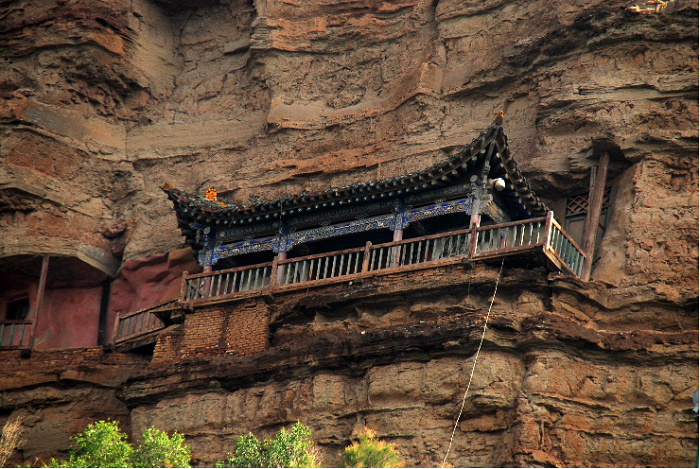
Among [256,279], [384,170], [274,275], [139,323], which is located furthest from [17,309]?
[384,170]

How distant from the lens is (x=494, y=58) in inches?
1243

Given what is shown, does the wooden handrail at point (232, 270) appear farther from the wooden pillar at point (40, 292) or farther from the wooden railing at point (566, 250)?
the wooden railing at point (566, 250)

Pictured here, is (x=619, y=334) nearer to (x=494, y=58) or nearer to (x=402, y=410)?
(x=402, y=410)

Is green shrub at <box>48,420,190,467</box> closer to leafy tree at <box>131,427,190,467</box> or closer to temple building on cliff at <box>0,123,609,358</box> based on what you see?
leafy tree at <box>131,427,190,467</box>

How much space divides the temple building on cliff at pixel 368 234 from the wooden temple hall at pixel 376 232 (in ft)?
0.08

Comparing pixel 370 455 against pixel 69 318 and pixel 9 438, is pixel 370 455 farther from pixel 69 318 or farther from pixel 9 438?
pixel 69 318

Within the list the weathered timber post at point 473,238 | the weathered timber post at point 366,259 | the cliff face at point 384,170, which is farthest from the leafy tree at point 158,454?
the weathered timber post at point 473,238

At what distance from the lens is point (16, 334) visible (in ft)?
105

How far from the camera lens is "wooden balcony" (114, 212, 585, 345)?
25.2 metres

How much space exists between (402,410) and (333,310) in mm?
3312

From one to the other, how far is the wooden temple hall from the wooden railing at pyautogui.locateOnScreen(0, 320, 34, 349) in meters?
2.28

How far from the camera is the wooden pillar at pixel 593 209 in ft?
88.0

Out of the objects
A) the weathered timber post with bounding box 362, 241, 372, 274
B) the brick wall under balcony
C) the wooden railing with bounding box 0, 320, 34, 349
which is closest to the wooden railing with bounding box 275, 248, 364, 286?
the weathered timber post with bounding box 362, 241, 372, 274

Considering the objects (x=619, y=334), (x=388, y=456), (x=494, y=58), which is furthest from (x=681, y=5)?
(x=388, y=456)
